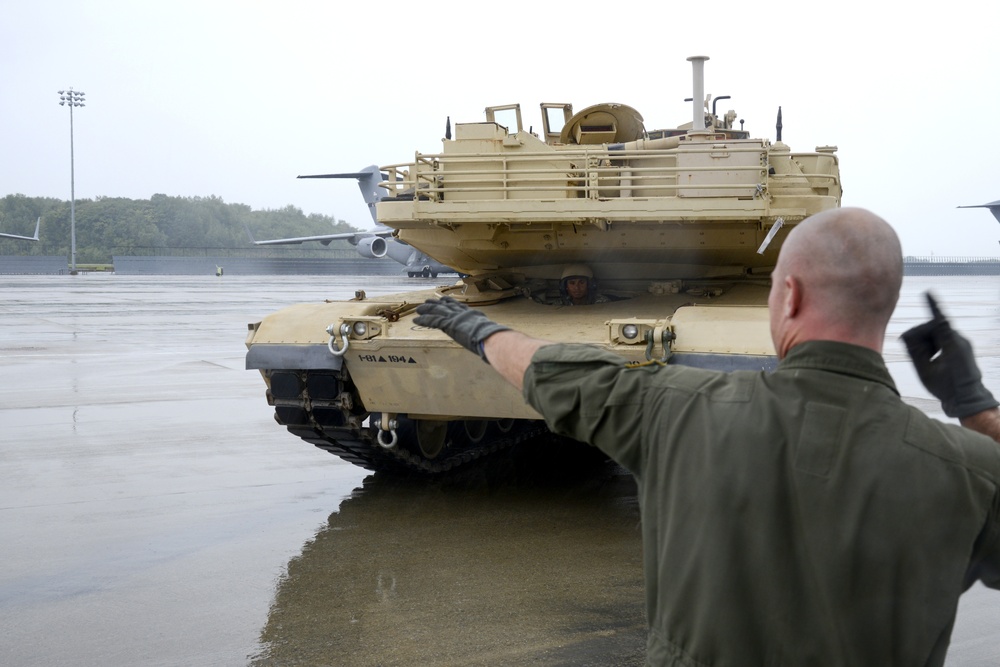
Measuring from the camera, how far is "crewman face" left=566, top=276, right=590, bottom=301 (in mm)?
7805

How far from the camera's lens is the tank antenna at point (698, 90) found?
930 cm

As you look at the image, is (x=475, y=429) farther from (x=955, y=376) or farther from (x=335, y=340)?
(x=955, y=376)

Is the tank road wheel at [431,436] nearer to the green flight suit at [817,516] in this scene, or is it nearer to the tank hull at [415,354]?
the tank hull at [415,354]

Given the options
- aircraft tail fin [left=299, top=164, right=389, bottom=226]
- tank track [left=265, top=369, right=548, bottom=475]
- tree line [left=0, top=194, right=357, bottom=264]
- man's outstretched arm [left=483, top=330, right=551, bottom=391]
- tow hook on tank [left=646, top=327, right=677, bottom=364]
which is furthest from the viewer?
tree line [left=0, top=194, right=357, bottom=264]

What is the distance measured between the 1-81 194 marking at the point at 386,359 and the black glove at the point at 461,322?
3.91 m

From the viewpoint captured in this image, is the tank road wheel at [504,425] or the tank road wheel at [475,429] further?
the tank road wheel at [504,425]

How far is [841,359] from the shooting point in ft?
6.25

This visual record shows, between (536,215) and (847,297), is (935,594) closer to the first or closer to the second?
(847,297)

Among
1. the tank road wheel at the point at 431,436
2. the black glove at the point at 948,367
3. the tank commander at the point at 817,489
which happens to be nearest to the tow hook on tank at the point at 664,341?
the tank road wheel at the point at 431,436

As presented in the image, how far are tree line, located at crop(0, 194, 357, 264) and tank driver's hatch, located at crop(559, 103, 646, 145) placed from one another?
7094cm

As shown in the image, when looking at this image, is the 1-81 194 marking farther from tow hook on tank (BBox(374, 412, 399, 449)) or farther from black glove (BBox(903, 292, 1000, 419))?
black glove (BBox(903, 292, 1000, 419))

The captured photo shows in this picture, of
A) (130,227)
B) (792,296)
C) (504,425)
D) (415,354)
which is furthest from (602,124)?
(130,227)

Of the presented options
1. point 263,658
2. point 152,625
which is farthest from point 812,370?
point 152,625

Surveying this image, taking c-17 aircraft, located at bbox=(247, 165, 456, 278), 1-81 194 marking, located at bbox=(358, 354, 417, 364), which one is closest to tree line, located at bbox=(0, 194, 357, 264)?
c-17 aircraft, located at bbox=(247, 165, 456, 278)
